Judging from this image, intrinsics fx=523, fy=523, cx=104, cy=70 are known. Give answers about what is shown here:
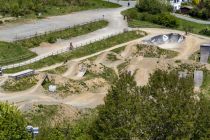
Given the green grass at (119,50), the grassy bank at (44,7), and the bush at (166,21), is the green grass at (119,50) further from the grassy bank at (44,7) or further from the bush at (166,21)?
the grassy bank at (44,7)

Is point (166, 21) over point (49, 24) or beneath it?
beneath

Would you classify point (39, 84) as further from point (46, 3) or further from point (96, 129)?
point (46, 3)

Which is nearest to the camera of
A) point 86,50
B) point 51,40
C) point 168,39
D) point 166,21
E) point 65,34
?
point 86,50

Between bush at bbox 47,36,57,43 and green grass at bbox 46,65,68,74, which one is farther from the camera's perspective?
bush at bbox 47,36,57,43

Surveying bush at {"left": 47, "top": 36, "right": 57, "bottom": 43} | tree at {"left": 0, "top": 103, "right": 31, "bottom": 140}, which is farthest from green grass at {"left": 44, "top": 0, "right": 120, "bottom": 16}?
tree at {"left": 0, "top": 103, "right": 31, "bottom": 140}

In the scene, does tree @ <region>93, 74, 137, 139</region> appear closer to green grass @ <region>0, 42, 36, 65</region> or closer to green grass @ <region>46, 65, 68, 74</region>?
green grass @ <region>46, 65, 68, 74</region>

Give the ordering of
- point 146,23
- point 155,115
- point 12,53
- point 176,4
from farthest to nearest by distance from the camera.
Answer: point 176,4 → point 146,23 → point 12,53 → point 155,115

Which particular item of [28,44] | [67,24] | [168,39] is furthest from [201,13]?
[28,44]

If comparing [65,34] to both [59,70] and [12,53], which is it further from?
[59,70]
